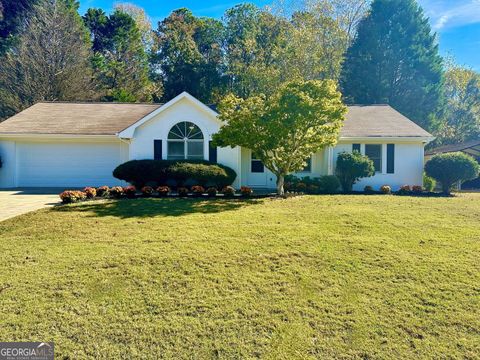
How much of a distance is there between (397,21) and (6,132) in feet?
112

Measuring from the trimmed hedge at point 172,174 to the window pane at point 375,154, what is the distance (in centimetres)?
796

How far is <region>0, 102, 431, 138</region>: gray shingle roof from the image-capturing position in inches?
634

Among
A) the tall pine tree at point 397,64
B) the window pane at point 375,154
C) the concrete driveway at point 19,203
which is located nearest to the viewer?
the concrete driveway at point 19,203

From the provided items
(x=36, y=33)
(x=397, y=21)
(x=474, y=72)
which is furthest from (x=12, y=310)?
(x=474, y=72)

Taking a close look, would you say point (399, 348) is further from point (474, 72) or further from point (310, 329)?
point (474, 72)

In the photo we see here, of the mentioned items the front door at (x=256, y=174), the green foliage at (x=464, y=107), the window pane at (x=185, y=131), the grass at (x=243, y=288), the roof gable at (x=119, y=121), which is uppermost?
the green foliage at (x=464, y=107)

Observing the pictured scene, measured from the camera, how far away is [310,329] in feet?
13.2

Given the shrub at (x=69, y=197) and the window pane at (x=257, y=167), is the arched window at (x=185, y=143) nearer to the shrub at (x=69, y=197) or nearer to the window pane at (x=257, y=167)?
the window pane at (x=257, y=167)

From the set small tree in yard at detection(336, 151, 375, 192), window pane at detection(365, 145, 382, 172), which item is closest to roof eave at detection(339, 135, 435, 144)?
window pane at detection(365, 145, 382, 172)

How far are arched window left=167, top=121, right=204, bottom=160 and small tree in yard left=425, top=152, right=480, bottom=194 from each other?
1157 cm

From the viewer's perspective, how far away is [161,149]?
15211 mm

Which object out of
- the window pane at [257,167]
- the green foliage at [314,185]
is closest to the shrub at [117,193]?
the green foliage at [314,185]

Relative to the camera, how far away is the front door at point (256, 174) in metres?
16.7

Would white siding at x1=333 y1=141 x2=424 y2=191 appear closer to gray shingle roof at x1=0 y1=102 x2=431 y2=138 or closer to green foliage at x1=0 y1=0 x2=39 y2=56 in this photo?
gray shingle roof at x1=0 y1=102 x2=431 y2=138
